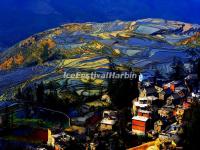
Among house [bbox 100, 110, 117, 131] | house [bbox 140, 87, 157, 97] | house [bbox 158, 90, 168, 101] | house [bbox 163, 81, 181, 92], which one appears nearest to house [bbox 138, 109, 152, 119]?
house [bbox 100, 110, 117, 131]

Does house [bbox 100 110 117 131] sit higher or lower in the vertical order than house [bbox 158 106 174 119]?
lower

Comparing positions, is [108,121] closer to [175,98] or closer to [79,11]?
[175,98]

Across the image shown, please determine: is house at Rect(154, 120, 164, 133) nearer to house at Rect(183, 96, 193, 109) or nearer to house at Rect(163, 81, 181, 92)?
house at Rect(183, 96, 193, 109)

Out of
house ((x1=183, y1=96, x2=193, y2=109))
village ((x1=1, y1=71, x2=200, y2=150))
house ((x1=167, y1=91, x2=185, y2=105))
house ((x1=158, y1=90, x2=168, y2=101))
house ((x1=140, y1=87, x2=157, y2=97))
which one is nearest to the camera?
village ((x1=1, y1=71, x2=200, y2=150))

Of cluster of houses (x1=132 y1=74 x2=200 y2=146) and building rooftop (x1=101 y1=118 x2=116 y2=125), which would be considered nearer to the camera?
cluster of houses (x1=132 y1=74 x2=200 y2=146)

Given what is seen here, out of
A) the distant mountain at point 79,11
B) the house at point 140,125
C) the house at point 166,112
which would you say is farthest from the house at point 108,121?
the distant mountain at point 79,11

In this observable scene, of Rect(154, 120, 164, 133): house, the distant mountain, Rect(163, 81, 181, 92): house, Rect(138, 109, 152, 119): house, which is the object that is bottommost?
Rect(154, 120, 164, 133): house

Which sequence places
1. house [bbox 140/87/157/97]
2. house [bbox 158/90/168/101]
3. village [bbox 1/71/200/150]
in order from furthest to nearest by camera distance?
house [bbox 140/87/157/97] → house [bbox 158/90/168/101] → village [bbox 1/71/200/150]

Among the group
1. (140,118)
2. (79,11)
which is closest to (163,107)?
(140,118)
